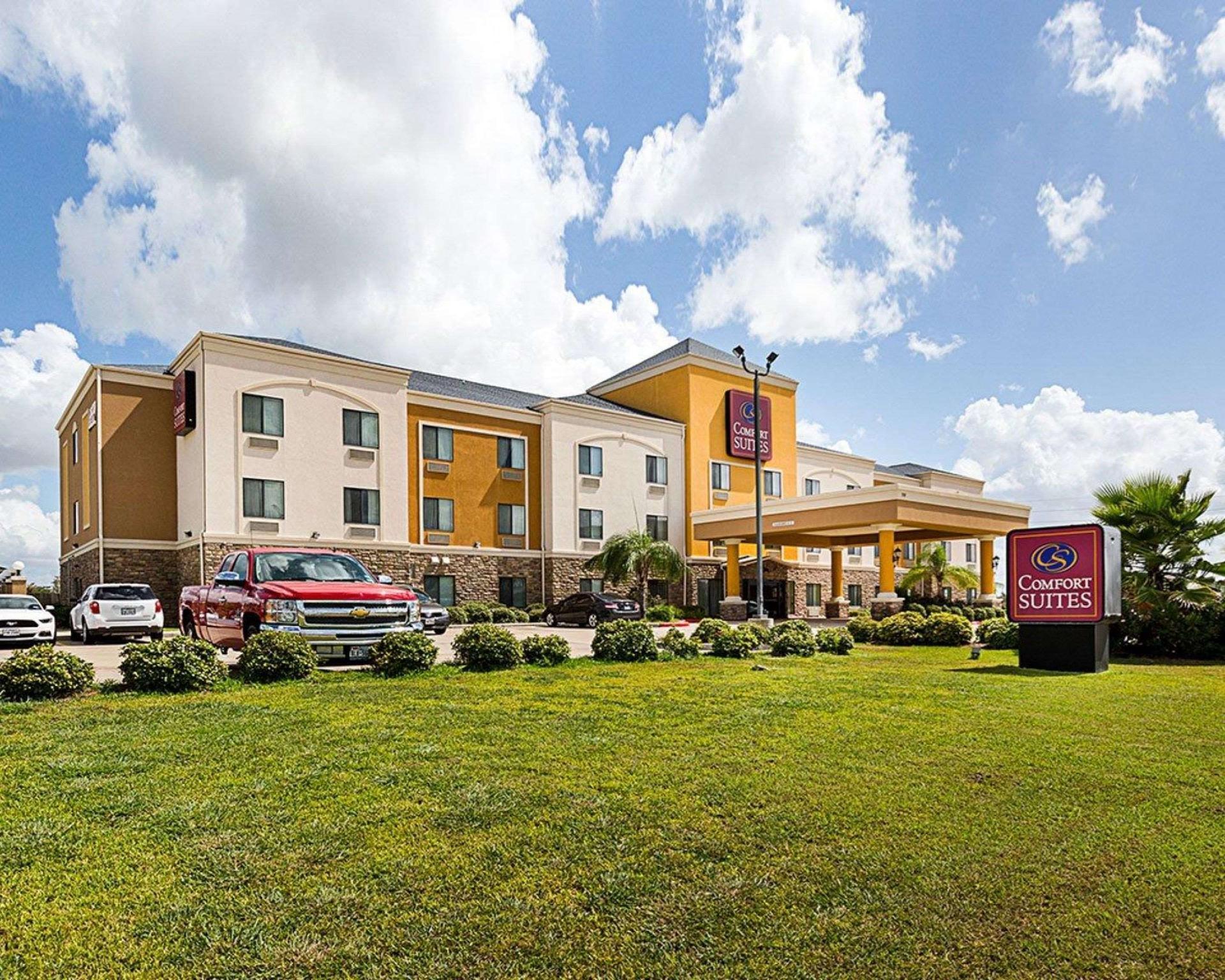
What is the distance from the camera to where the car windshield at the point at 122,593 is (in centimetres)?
1927

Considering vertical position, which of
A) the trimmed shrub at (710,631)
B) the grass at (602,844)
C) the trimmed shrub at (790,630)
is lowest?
the trimmed shrub at (790,630)

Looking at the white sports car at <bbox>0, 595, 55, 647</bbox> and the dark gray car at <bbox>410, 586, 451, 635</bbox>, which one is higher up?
the white sports car at <bbox>0, 595, 55, 647</bbox>

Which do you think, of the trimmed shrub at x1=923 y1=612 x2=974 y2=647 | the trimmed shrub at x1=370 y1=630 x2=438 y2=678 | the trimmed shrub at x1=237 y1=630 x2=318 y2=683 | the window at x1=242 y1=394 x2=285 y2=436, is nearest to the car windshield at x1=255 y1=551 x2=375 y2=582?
the trimmed shrub at x1=370 y1=630 x2=438 y2=678

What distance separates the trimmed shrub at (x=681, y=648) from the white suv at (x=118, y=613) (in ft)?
38.4

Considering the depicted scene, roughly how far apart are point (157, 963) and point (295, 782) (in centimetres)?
245

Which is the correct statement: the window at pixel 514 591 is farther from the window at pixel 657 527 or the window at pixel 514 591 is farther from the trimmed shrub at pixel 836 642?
the trimmed shrub at pixel 836 642

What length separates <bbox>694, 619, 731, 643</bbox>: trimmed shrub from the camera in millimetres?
16391

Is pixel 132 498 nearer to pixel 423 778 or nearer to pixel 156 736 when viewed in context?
pixel 156 736

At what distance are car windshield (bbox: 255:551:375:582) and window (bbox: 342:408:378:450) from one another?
16.4m

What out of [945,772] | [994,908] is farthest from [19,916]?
[945,772]

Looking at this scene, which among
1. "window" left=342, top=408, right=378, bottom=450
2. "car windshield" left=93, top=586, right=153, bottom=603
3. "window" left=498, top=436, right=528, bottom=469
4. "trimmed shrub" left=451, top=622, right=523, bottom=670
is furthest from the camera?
"window" left=498, top=436, right=528, bottom=469

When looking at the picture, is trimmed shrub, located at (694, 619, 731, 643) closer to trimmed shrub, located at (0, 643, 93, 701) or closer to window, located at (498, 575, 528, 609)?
trimmed shrub, located at (0, 643, 93, 701)

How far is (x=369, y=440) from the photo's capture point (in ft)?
99.1

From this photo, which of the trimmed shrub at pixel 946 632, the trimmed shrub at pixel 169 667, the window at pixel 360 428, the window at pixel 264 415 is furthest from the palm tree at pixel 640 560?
the trimmed shrub at pixel 169 667
